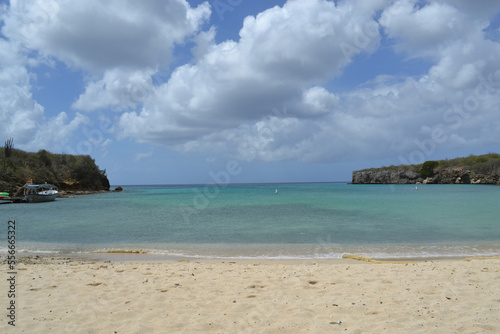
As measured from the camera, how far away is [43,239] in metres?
14.4

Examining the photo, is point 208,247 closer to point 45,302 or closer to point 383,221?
point 45,302

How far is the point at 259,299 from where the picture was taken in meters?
5.38

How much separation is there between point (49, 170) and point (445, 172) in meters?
118

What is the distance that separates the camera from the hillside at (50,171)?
5436cm

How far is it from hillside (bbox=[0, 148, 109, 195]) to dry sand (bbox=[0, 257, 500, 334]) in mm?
55450

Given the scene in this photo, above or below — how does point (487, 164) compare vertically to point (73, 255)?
above

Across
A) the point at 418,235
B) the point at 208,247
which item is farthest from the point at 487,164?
the point at 208,247

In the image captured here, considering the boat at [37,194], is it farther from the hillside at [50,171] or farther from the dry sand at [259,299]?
the dry sand at [259,299]

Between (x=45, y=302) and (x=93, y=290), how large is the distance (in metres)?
0.86

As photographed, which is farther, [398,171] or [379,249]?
[398,171]

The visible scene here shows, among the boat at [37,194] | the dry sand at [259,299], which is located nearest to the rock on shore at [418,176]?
the dry sand at [259,299]

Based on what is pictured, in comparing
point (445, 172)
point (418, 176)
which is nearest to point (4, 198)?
point (445, 172)

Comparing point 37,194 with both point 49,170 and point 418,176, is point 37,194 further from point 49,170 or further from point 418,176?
point 418,176

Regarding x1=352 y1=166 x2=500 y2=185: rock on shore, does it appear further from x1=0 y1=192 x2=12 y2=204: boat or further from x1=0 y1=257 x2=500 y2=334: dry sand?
x1=0 y1=192 x2=12 y2=204: boat
